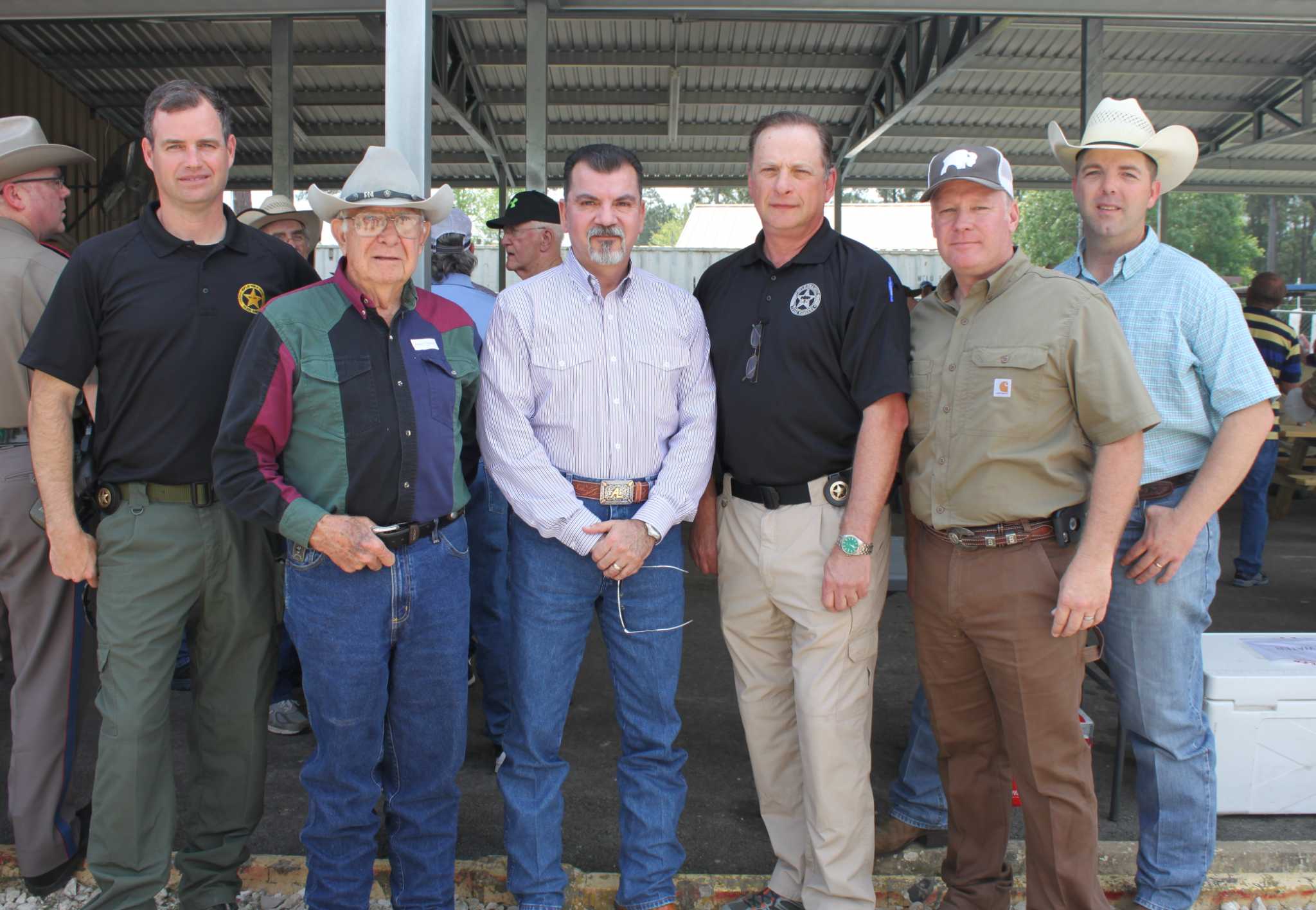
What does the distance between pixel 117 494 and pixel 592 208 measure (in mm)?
1457

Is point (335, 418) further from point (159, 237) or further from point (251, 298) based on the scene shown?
point (159, 237)

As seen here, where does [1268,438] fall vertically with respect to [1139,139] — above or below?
below

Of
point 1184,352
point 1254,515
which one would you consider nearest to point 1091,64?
point 1254,515

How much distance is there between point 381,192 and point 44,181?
4.41ft

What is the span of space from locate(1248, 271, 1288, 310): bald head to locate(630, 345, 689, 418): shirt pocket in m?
5.74

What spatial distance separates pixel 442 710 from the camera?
2.60 m

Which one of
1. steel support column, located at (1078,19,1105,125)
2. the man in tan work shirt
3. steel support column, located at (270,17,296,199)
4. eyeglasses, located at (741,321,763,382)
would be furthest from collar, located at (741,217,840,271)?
steel support column, located at (270,17,296,199)

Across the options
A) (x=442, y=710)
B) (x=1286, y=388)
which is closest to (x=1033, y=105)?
(x=1286, y=388)

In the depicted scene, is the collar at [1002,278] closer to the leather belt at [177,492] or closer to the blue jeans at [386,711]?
the blue jeans at [386,711]

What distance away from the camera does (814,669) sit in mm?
2656

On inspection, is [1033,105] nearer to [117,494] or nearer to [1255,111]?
[1255,111]

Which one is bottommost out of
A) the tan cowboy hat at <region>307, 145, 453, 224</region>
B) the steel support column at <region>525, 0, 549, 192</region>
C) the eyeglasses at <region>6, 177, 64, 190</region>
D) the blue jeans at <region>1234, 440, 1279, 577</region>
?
the blue jeans at <region>1234, 440, 1279, 577</region>

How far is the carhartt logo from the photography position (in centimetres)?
248

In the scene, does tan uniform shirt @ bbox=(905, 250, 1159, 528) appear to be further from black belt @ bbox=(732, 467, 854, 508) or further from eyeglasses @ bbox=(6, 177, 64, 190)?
eyeglasses @ bbox=(6, 177, 64, 190)
